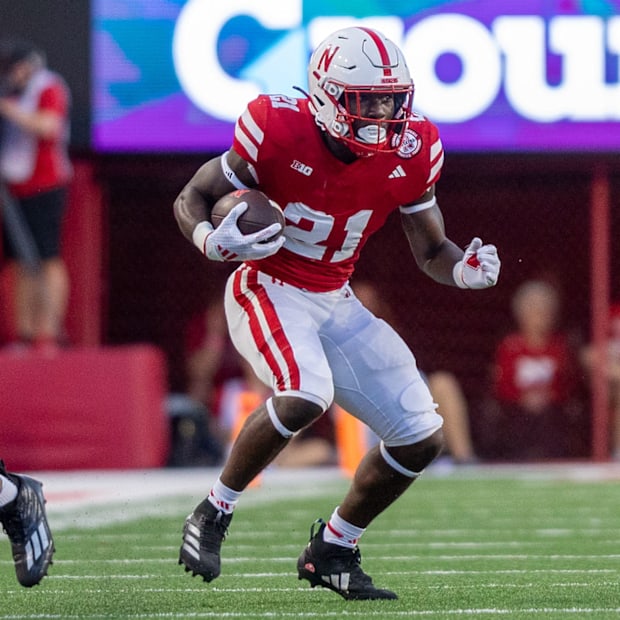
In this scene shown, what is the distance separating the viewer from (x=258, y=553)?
5297 millimetres

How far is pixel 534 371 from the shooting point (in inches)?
377

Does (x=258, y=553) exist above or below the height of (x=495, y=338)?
above

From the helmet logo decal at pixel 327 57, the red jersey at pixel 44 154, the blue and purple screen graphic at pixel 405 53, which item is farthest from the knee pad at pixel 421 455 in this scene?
the red jersey at pixel 44 154

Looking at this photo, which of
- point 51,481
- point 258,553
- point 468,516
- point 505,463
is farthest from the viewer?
point 505,463

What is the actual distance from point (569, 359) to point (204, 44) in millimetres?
3117

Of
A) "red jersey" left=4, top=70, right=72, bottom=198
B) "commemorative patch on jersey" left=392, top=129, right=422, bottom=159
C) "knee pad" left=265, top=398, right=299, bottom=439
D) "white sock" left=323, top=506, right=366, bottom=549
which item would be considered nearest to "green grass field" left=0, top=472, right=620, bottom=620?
"white sock" left=323, top=506, right=366, bottom=549

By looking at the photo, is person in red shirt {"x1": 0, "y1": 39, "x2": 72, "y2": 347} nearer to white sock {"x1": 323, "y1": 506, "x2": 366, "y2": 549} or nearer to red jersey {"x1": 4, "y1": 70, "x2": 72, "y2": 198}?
red jersey {"x1": 4, "y1": 70, "x2": 72, "y2": 198}

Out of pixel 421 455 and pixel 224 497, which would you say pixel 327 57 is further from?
pixel 224 497

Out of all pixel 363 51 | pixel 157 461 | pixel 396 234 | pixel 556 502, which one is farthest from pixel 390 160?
pixel 396 234

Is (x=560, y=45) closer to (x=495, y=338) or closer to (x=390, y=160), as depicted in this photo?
(x=495, y=338)

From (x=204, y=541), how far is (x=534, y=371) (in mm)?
5788

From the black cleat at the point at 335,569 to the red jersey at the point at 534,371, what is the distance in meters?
5.37

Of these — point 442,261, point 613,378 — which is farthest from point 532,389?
point 442,261

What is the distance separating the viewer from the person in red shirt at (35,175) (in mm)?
9086
